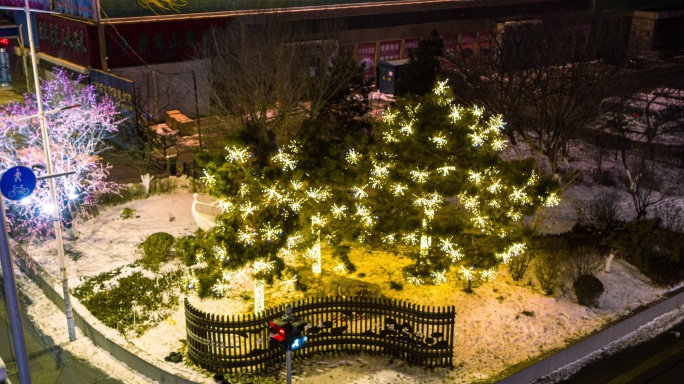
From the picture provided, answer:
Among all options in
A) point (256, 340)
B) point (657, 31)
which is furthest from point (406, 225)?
point (657, 31)

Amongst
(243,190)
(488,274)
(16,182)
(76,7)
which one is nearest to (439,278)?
(488,274)

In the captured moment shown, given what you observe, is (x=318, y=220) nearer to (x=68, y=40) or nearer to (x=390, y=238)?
(x=390, y=238)

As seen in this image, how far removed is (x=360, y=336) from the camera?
16688mm

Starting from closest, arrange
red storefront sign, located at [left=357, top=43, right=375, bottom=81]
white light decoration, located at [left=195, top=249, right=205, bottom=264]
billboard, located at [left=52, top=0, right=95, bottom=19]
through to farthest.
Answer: white light decoration, located at [left=195, top=249, right=205, bottom=264] → billboard, located at [left=52, top=0, right=95, bottom=19] → red storefront sign, located at [left=357, top=43, right=375, bottom=81]

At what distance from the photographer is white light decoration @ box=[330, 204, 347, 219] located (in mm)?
17922

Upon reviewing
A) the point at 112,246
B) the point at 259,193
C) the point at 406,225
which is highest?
the point at 259,193

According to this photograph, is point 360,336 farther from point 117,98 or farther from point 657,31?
point 657,31

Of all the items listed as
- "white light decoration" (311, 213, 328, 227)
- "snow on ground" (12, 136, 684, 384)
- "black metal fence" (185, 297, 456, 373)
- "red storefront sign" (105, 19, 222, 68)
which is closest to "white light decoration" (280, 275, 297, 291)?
"snow on ground" (12, 136, 684, 384)

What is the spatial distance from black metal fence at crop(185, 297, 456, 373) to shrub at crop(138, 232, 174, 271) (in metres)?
5.53

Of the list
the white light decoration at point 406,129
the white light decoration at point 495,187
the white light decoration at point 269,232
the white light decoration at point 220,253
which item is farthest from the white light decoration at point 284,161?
the white light decoration at point 495,187

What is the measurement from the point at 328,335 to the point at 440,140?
5.70 m

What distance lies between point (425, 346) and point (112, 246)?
1212 cm

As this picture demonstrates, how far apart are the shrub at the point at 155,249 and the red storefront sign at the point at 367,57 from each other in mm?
28798

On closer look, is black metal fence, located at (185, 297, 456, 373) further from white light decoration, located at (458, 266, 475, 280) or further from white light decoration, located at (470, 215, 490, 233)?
white light decoration, located at (470, 215, 490, 233)
